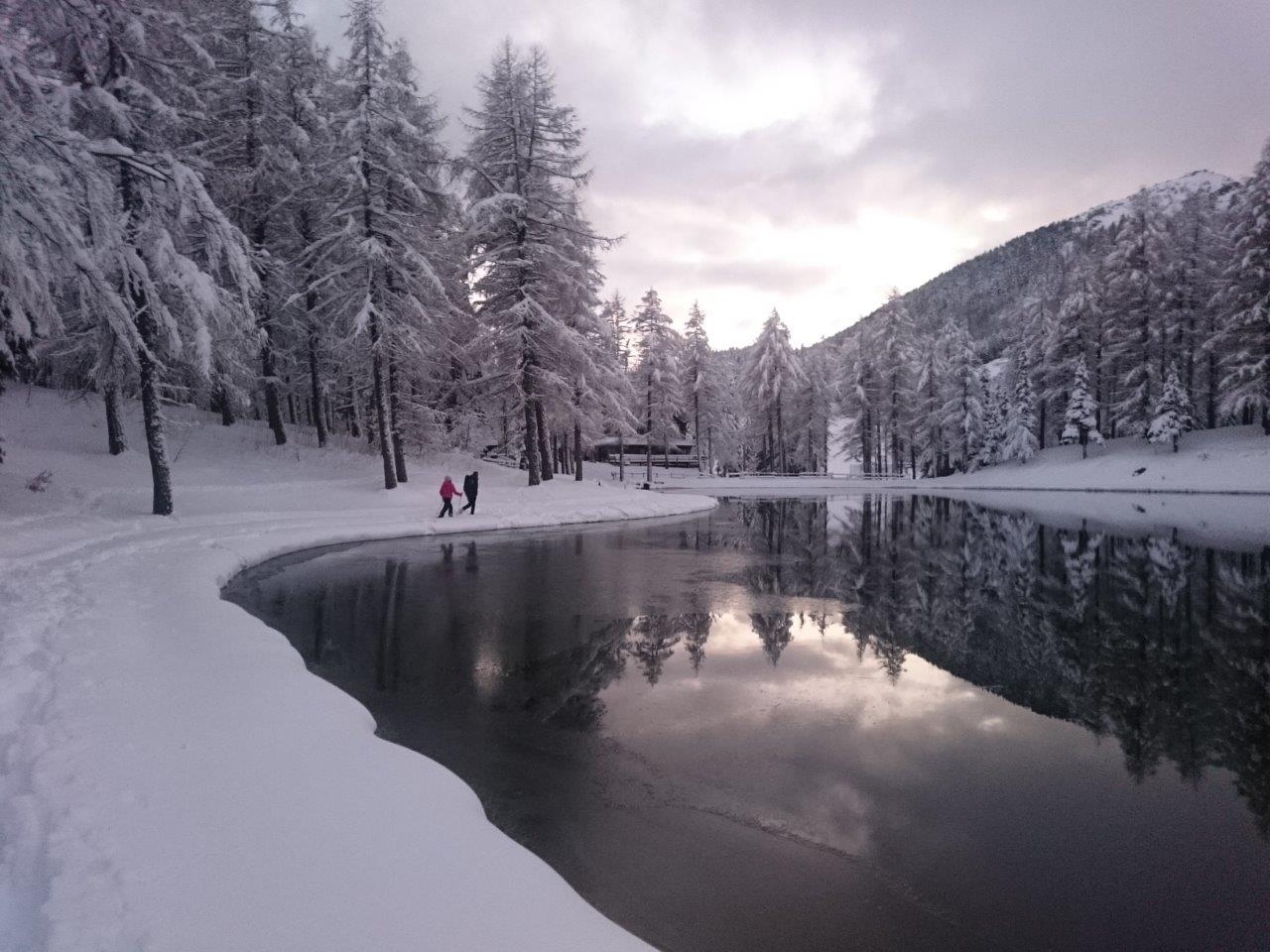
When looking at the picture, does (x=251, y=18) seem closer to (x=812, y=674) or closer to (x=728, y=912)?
(x=812, y=674)

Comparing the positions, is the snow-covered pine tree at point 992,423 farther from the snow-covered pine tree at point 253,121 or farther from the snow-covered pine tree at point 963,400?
the snow-covered pine tree at point 253,121

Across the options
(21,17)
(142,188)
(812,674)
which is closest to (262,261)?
(142,188)

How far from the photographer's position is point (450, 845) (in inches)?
166

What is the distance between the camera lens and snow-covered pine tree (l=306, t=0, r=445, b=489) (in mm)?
24047

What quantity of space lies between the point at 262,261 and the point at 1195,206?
198 feet

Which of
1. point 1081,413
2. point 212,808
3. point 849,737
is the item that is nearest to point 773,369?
point 1081,413

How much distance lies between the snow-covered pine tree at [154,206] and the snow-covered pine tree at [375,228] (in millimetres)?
4893

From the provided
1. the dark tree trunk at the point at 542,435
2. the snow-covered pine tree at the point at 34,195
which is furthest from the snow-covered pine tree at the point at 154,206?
the dark tree trunk at the point at 542,435

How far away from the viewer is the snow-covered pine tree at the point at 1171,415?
4241 centimetres

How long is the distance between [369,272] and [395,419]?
20.4 ft

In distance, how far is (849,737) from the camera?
264 inches

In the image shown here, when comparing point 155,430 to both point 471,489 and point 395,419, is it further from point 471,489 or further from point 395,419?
point 395,419

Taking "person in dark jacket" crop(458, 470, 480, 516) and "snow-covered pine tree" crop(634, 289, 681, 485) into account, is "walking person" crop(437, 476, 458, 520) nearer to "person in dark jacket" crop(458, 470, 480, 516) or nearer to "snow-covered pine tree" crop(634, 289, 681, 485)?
"person in dark jacket" crop(458, 470, 480, 516)

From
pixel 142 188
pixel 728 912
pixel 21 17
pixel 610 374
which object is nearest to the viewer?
pixel 728 912
